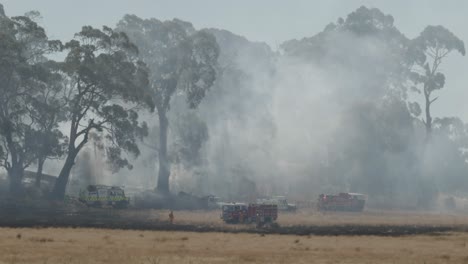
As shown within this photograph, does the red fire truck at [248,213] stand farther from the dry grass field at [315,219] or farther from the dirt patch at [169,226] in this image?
the dirt patch at [169,226]

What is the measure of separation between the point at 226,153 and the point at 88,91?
170ft

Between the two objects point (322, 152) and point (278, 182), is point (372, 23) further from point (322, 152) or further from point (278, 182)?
point (278, 182)

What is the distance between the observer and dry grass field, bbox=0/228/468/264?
1435 inches

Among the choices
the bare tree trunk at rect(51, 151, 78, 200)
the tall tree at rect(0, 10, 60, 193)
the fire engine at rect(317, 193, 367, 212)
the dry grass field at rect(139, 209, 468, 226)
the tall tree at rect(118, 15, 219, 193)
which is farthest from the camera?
the tall tree at rect(118, 15, 219, 193)

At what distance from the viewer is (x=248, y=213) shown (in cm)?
6819

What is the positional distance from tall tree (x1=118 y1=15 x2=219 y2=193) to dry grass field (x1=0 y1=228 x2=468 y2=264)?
53.1 meters

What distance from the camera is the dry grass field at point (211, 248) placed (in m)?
36.4

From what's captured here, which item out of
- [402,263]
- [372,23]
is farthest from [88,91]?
[372,23]

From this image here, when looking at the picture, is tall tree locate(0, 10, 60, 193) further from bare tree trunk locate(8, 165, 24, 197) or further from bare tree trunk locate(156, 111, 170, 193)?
bare tree trunk locate(156, 111, 170, 193)

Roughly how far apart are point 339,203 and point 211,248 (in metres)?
53.9

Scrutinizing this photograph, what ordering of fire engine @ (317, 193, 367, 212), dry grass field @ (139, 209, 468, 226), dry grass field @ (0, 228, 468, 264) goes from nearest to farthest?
1. dry grass field @ (0, 228, 468, 264)
2. dry grass field @ (139, 209, 468, 226)
3. fire engine @ (317, 193, 367, 212)

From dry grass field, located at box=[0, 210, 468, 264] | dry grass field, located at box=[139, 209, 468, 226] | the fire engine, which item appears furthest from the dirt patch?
the fire engine

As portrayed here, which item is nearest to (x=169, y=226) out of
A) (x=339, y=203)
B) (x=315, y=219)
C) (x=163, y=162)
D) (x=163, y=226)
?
(x=163, y=226)

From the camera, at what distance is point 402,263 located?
36.2m
